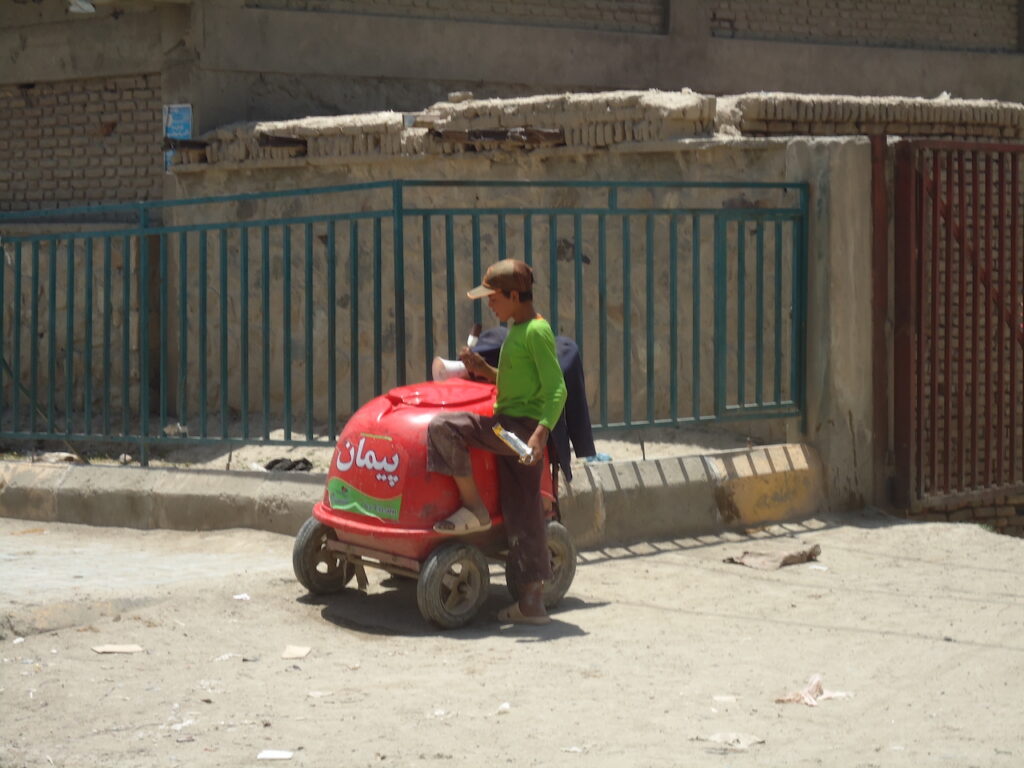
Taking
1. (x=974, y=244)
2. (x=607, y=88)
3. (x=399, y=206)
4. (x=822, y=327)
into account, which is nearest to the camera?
(x=399, y=206)

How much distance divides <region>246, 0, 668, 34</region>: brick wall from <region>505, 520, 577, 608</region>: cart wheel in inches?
292

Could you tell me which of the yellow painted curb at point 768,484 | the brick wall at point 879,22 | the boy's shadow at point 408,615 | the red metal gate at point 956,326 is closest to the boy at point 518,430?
the boy's shadow at point 408,615

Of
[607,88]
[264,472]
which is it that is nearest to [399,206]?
[264,472]

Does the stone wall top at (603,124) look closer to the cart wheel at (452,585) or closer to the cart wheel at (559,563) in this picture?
the cart wheel at (559,563)

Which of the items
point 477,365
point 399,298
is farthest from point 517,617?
point 399,298

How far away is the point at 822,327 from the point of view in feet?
26.2

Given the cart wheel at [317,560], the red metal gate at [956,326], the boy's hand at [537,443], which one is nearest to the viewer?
the boy's hand at [537,443]

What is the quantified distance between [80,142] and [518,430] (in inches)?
322

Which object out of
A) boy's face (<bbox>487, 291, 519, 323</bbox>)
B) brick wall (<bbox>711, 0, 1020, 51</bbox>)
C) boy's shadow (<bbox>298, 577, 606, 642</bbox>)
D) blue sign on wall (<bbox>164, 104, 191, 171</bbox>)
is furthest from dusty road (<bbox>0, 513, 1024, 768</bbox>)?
brick wall (<bbox>711, 0, 1020, 51</bbox>)

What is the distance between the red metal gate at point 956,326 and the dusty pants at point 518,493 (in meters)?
3.19

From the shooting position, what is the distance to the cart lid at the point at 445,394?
19.0 ft

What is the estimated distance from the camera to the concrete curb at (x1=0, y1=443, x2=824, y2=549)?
23.4ft

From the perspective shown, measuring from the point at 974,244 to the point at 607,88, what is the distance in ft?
18.6

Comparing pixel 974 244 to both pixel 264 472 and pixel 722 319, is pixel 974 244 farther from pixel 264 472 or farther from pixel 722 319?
pixel 264 472
